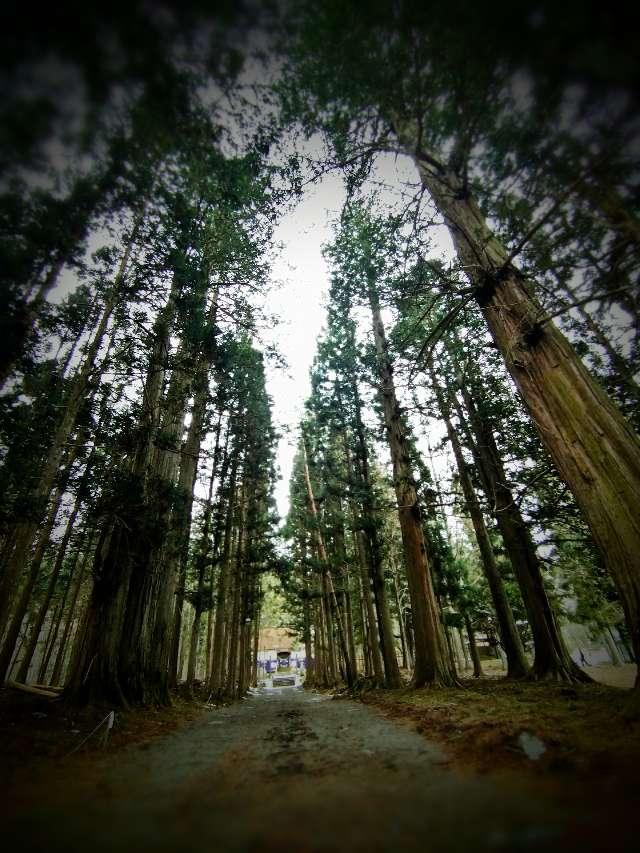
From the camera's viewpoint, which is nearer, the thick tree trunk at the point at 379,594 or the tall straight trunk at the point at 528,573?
the tall straight trunk at the point at 528,573

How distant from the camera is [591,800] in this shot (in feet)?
5.01

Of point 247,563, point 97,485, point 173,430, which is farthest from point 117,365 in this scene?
point 247,563

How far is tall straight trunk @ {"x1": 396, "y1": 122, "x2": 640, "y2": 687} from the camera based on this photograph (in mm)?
2904

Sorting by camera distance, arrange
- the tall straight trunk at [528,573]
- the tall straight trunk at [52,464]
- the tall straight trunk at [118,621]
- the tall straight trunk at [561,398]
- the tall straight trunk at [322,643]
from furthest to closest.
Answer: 1. the tall straight trunk at [322,643]
2. the tall straight trunk at [528,573]
3. the tall straight trunk at [52,464]
4. the tall straight trunk at [118,621]
5. the tall straight trunk at [561,398]

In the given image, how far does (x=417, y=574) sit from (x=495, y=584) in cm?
399

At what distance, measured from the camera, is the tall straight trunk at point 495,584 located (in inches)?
385

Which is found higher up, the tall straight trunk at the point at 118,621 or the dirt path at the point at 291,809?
the tall straight trunk at the point at 118,621

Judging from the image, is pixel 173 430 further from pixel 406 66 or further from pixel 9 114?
pixel 406 66

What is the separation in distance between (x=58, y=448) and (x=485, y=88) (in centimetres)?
1062

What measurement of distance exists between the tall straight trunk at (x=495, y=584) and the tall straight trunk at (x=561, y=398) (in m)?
5.31

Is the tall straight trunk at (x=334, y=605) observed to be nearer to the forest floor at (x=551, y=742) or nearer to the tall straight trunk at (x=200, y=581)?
the tall straight trunk at (x=200, y=581)

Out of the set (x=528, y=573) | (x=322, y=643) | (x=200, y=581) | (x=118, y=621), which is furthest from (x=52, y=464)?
(x=322, y=643)

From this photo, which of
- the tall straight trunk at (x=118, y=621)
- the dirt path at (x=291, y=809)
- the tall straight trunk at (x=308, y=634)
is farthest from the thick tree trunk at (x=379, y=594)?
the tall straight trunk at (x=308, y=634)

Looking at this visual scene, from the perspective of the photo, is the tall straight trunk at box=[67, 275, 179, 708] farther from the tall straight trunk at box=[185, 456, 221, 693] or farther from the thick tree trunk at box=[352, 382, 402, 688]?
the thick tree trunk at box=[352, 382, 402, 688]
